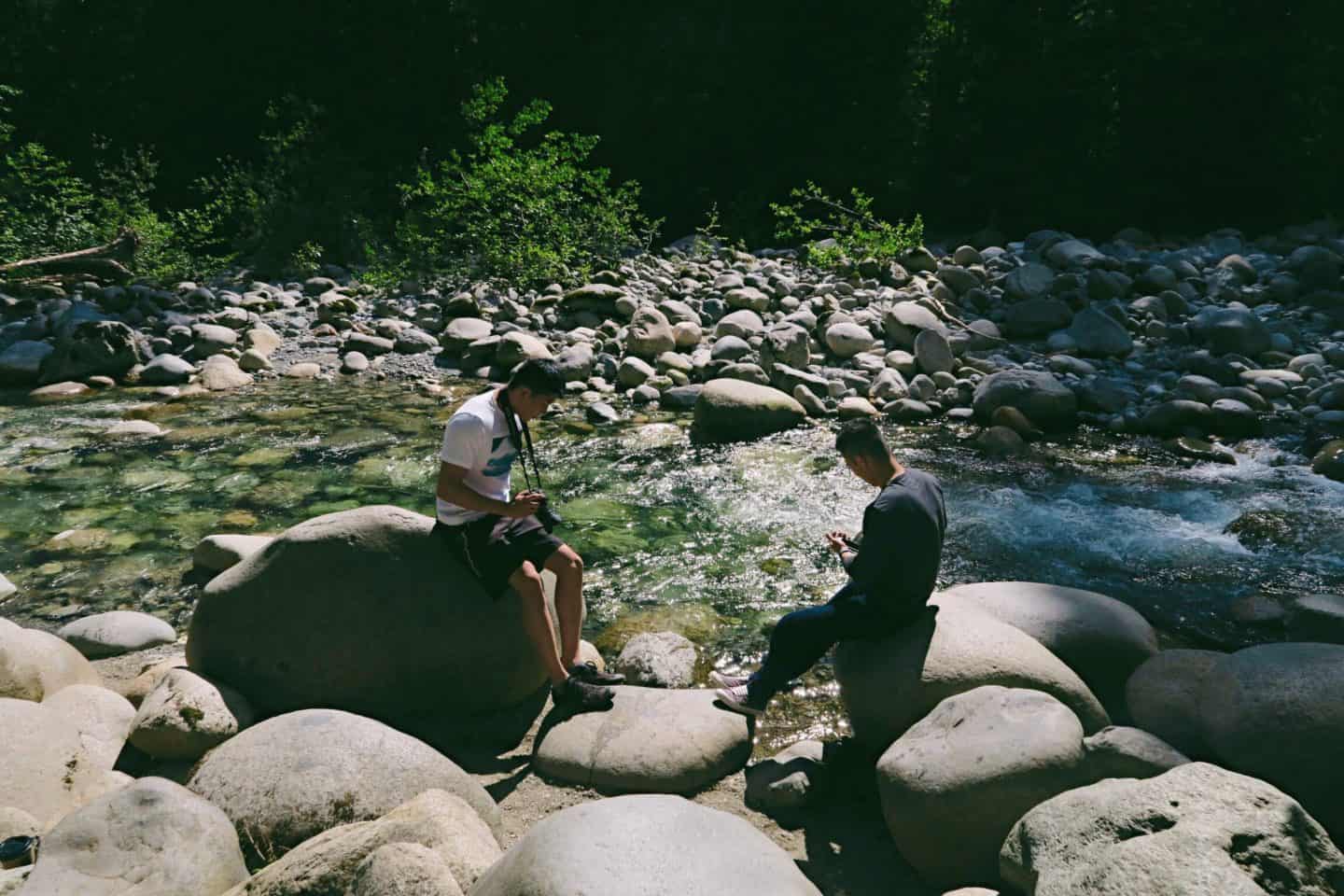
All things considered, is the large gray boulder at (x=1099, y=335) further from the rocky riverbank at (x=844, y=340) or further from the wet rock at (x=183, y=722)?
the wet rock at (x=183, y=722)

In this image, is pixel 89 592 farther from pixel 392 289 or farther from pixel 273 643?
pixel 392 289

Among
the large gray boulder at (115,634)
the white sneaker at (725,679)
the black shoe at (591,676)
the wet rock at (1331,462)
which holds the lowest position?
the large gray boulder at (115,634)

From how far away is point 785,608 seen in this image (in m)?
5.39

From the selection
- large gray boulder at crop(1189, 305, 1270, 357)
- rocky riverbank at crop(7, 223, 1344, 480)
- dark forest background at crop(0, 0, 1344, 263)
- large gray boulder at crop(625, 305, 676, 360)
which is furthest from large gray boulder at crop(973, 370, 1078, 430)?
dark forest background at crop(0, 0, 1344, 263)

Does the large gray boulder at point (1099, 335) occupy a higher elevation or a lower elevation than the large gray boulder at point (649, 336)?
higher

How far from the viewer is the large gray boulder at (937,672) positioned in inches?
139

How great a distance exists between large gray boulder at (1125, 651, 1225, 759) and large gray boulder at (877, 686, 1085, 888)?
64 centimetres

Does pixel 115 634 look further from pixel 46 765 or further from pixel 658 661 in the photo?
pixel 658 661

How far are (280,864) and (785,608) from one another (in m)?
3.49

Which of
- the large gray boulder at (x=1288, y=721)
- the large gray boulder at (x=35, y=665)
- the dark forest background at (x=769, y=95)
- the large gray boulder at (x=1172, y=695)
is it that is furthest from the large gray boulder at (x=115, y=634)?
the dark forest background at (x=769, y=95)

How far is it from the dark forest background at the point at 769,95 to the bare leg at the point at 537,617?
591 inches

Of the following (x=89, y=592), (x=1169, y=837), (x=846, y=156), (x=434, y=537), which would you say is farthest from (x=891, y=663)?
(x=846, y=156)

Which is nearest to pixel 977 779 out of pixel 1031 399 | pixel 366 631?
pixel 366 631

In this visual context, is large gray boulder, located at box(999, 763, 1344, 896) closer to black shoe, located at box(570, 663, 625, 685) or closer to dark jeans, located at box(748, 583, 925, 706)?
dark jeans, located at box(748, 583, 925, 706)
